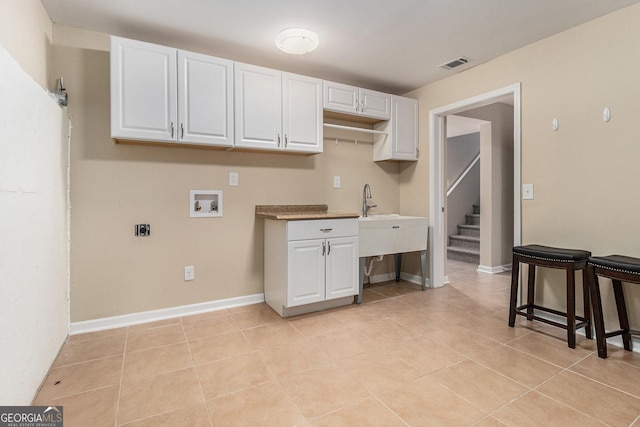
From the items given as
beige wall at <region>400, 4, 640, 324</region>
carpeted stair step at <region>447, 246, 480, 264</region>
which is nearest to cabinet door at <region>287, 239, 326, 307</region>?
beige wall at <region>400, 4, 640, 324</region>

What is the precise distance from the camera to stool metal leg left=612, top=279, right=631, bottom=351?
85.8 inches

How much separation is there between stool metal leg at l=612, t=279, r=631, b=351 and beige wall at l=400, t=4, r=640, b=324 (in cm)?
12

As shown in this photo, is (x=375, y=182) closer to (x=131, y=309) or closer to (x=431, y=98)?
(x=431, y=98)

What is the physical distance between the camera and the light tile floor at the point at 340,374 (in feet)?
5.12

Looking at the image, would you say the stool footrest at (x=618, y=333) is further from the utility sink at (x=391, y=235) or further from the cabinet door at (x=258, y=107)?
the cabinet door at (x=258, y=107)

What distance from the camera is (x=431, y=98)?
372 cm

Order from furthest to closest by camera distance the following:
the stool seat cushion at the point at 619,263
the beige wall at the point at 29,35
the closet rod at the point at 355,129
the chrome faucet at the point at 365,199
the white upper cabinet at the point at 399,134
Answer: the chrome faucet at the point at 365,199
the white upper cabinet at the point at 399,134
the closet rod at the point at 355,129
the stool seat cushion at the point at 619,263
the beige wall at the point at 29,35

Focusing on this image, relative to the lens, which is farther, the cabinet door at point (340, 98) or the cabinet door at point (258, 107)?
the cabinet door at point (340, 98)

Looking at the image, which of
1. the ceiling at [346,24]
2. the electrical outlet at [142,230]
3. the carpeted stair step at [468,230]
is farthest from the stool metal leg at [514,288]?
the carpeted stair step at [468,230]

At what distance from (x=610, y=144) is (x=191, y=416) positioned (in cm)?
314

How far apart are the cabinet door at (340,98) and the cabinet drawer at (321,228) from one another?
116cm

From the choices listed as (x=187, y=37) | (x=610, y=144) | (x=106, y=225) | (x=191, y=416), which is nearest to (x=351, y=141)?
(x=187, y=37)

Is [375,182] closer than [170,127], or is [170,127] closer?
[170,127]

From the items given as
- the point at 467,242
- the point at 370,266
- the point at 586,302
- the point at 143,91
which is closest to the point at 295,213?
the point at 370,266
